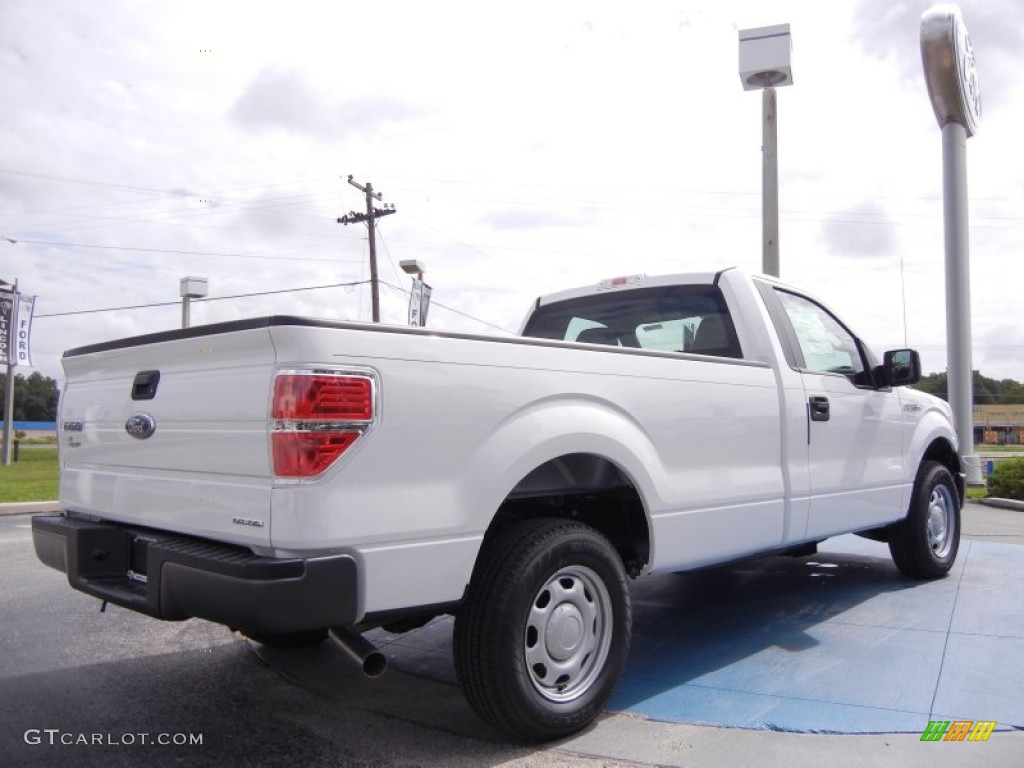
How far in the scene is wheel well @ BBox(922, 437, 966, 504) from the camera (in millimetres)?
6375

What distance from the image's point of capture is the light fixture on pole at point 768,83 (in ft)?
45.0

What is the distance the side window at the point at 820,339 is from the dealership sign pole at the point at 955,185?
1371 cm

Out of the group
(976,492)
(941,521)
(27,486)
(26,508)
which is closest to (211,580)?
(941,521)

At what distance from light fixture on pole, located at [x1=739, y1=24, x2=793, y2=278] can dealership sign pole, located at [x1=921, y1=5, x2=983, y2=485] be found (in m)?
5.42

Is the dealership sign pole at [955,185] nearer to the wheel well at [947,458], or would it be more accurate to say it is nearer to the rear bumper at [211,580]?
the wheel well at [947,458]

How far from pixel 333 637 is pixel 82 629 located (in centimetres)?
299

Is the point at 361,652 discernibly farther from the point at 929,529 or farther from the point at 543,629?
the point at 929,529

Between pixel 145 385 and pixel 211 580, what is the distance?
3.29 feet

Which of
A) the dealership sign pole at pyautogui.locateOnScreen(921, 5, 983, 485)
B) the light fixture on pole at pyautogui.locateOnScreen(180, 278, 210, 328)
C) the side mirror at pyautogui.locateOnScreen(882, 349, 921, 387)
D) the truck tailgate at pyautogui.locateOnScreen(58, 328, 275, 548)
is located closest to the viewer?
the truck tailgate at pyautogui.locateOnScreen(58, 328, 275, 548)

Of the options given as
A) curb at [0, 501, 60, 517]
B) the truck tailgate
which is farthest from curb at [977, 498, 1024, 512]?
curb at [0, 501, 60, 517]

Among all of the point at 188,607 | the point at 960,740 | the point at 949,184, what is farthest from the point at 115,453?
the point at 949,184

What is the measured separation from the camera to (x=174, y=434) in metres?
3.12

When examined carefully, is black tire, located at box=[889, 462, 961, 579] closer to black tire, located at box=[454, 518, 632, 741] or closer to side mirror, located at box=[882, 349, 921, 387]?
side mirror, located at box=[882, 349, 921, 387]

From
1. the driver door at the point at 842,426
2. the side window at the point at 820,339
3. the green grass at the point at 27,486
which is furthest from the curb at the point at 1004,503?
the green grass at the point at 27,486
